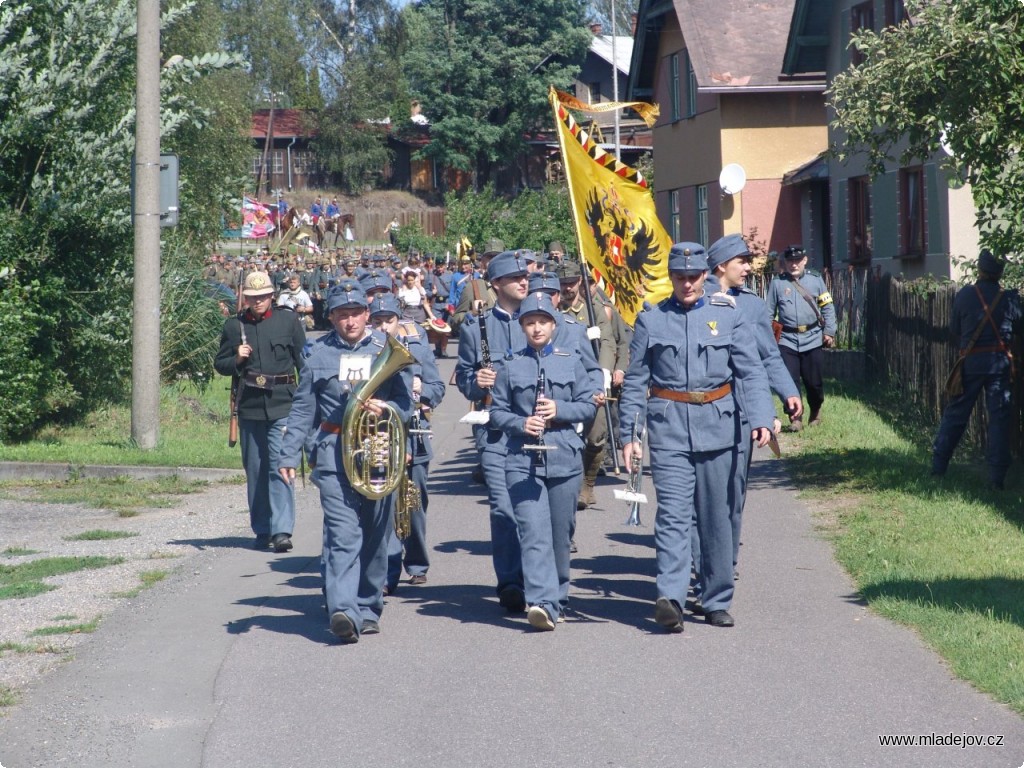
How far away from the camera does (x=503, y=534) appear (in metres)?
8.19

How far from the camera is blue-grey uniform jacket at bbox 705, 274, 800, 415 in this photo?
27.2 feet

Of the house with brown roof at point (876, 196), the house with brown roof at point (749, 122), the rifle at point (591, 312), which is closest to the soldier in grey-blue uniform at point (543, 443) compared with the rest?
the rifle at point (591, 312)

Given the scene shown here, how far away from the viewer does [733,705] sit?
6152 mm

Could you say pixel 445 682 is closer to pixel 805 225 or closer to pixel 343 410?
pixel 343 410

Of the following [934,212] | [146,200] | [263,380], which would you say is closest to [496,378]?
[263,380]

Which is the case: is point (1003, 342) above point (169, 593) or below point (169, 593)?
above

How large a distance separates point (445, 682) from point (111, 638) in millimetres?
2106

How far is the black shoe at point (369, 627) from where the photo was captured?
25.4 ft

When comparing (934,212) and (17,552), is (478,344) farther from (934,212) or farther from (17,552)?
(934,212)

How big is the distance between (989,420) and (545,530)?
5.71m

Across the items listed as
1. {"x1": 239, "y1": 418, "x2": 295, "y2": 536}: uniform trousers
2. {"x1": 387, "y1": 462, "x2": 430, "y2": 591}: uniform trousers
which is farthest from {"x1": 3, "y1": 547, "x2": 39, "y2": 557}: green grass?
{"x1": 387, "y1": 462, "x2": 430, "y2": 591}: uniform trousers

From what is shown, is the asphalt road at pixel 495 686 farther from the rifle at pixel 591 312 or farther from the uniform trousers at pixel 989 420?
the uniform trousers at pixel 989 420

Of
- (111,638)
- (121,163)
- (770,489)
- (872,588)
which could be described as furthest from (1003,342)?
(121,163)

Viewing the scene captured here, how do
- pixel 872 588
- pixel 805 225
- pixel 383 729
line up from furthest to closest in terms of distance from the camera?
1. pixel 805 225
2. pixel 872 588
3. pixel 383 729
